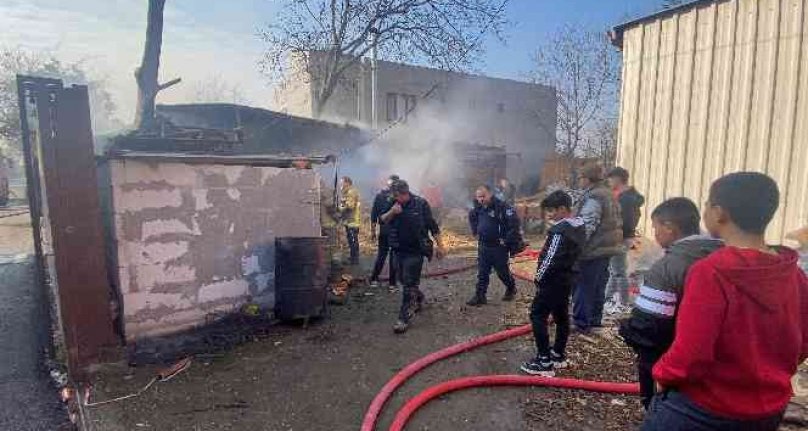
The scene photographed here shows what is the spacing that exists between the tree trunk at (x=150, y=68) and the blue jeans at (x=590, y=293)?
26.4 ft

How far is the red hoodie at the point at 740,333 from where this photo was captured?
1669 millimetres

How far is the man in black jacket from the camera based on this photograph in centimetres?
598

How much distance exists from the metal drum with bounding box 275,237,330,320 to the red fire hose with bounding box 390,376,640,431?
2236mm

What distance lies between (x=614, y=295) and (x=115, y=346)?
559cm

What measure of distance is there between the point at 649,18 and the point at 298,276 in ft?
24.9

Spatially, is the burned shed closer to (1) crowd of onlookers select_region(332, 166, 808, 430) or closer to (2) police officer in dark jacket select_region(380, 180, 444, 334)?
(2) police officer in dark jacket select_region(380, 180, 444, 334)

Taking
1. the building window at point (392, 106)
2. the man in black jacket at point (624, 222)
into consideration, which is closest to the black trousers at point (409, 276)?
the man in black jacket at point (624, 222)

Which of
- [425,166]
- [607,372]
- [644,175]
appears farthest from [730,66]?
[425,166]

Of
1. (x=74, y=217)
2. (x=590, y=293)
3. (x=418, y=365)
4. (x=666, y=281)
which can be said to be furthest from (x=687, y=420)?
(x=74, y=217)

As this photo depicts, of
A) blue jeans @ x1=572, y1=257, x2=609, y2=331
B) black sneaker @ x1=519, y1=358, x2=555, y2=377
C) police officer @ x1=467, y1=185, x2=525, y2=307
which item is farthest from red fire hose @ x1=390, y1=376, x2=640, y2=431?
police officer @ x1=467, y1=185, x2=525, y2=307

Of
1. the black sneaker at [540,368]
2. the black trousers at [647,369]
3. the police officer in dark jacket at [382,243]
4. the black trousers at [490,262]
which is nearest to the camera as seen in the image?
the black trousers at [647,369]

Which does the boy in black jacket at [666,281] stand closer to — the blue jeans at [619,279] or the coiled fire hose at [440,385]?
the coiled fire hose at [440,385]

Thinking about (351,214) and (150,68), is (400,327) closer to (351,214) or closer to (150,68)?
(351,214)

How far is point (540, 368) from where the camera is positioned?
14.5ft
